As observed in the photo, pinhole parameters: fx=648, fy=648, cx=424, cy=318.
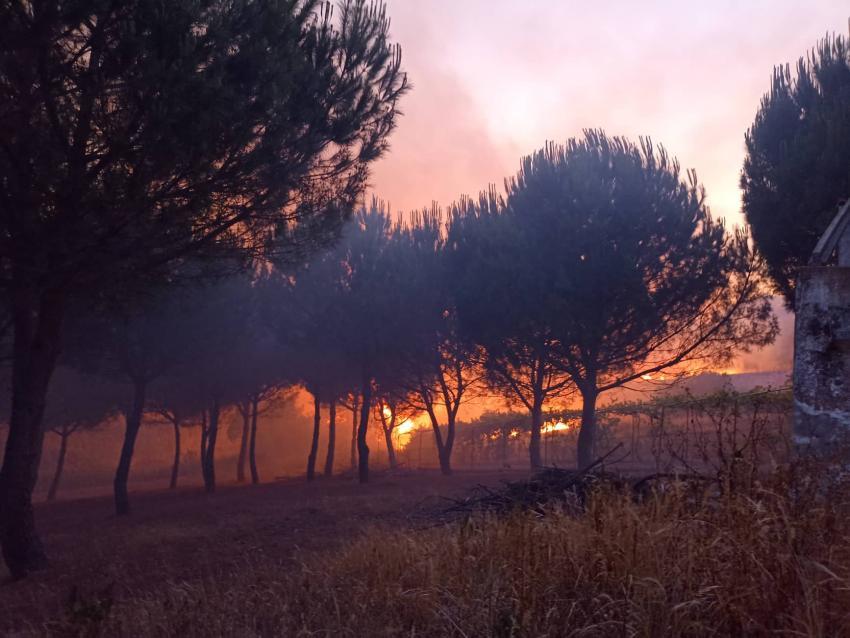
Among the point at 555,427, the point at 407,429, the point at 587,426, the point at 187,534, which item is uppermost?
the point at 587,426

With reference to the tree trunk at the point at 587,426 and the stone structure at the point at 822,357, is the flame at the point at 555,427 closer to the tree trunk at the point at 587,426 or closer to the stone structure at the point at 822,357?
the tree trunk at the point at 587,426

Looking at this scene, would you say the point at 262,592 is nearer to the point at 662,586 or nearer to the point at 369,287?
the point at 662,586

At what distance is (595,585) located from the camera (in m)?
4.05

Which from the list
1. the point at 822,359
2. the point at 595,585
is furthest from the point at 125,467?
the point at 822,359

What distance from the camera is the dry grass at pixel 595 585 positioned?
357 centimetres

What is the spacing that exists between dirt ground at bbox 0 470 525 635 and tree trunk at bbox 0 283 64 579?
448mm

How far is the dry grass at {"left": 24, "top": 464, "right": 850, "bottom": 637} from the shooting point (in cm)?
357

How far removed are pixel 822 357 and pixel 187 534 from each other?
1096 centimetres

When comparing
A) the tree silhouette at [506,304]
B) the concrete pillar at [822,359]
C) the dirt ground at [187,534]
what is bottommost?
the dirt ground at [187,534]

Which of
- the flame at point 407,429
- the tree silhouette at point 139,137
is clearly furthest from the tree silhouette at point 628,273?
the flame at point 407,429

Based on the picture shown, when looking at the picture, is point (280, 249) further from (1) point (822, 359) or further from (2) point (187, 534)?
(1) point (822, 359)

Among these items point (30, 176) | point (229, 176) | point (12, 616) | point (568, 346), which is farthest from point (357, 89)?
point (568, 346)

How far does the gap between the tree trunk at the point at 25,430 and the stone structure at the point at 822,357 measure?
9867 millimetres

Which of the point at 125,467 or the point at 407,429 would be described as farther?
the point at 407,429
